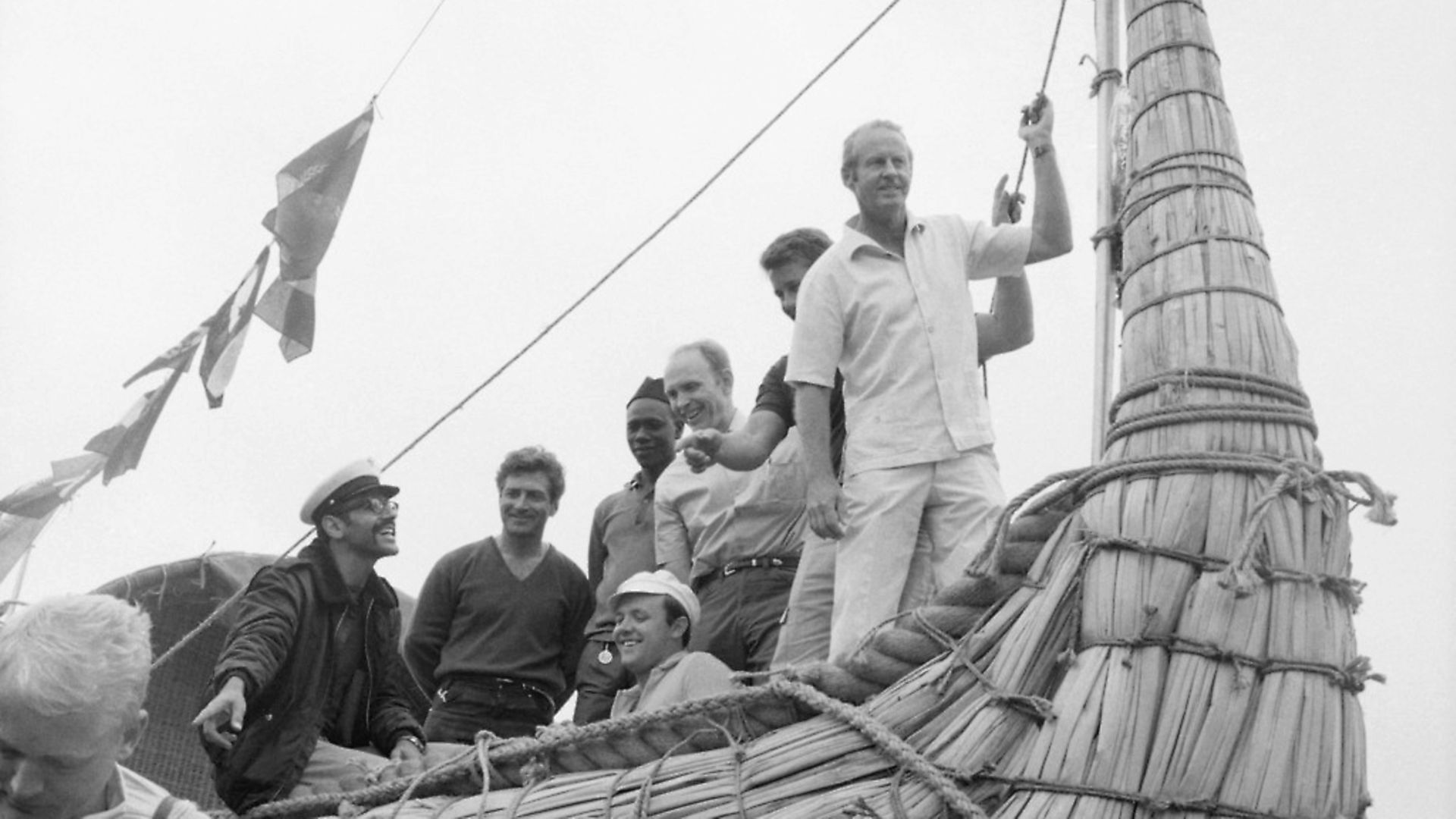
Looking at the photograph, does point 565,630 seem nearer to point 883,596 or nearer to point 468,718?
point 468,718

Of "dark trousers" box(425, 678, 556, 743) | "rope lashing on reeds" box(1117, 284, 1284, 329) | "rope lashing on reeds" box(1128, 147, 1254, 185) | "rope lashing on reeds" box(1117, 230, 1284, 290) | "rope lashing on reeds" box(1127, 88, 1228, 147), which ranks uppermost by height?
"rope lashing on reeds" box(1127, 88, 1228, 147)

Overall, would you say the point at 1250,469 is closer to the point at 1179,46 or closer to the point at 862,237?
the point at 1179,46

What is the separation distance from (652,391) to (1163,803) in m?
3.34

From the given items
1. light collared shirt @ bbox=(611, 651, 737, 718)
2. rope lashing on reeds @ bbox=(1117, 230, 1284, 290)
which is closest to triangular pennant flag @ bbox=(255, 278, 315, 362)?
light collared shirt @ bbox=(611, 651, 737, 718)

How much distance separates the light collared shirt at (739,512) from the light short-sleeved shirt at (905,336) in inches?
24.4

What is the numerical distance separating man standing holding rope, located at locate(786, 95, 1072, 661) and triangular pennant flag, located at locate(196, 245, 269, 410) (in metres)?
2.96

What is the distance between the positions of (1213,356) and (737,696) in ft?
3.16

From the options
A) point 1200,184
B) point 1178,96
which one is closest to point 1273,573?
point 1200,184

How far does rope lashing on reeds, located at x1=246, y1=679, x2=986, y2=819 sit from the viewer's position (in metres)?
2.74

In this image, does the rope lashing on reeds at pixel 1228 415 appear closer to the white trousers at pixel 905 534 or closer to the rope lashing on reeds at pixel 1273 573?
the rope lashing on reeds at pixel 1273 573

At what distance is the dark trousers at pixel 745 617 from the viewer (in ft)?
15.4

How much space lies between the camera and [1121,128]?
3.68 m

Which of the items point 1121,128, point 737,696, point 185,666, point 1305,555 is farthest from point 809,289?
point 185,666

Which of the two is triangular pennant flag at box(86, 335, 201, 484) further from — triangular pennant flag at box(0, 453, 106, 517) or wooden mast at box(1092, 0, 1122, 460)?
wooden mast at box(1092, 0, 1122, 460)
